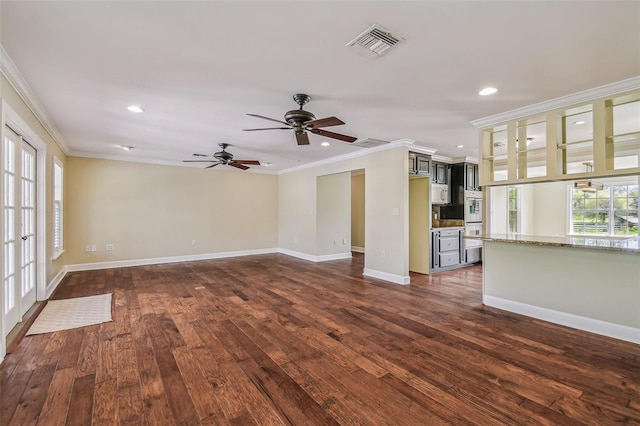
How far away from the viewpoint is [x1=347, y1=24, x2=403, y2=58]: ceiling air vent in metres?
1.99

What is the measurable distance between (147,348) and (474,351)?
9.65 feet

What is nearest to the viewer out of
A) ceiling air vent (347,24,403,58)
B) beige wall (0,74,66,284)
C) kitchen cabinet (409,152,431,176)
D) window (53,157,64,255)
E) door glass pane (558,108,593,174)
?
ceiling air vent (347,24,403,58)

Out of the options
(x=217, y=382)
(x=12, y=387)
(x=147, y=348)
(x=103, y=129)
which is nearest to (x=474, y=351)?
(x=217, y=382)

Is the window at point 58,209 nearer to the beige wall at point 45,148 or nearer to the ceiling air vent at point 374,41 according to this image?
the beige wall at point 45,148

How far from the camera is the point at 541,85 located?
2.84 meters

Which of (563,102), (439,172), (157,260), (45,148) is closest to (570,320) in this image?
(563,102)

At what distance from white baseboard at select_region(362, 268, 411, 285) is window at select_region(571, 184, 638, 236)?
6.06 metres

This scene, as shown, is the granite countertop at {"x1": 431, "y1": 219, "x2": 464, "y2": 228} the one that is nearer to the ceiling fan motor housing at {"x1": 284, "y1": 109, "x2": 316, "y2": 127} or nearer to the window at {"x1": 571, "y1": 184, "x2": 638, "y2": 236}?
the window at {"x1": 571, "y1": 184, "x2": 638, "y2": 236}

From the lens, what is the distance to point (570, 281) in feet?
10.6

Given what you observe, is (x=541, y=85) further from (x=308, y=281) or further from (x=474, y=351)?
(x=308, y=281)

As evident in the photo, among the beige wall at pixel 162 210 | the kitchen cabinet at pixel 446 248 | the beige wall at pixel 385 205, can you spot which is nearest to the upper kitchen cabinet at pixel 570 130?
the beige wall at pixel 385 205

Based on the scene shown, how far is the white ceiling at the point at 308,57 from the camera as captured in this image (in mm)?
1821

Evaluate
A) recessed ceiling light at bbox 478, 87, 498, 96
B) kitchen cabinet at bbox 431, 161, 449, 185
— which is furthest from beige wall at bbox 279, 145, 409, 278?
recessed ceiling light at bbox 478, 87, 498, 96

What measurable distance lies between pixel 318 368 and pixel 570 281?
293cm
